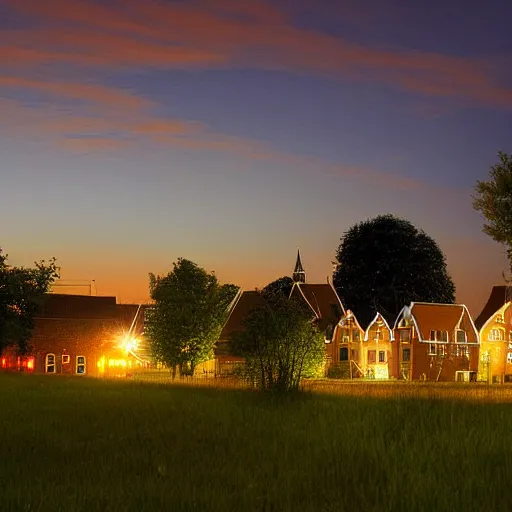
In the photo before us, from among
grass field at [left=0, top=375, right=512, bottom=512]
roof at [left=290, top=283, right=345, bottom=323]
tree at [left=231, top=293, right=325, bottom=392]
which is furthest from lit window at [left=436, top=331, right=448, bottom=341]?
grass field at [left=0, top=375, right=512, bottom=512]

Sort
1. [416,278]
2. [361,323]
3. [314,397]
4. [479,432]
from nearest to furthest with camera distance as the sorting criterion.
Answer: [479,432] < [314,397] < [361,323] < [416,278]

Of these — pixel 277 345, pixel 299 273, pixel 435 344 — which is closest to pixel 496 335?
pixel 435 344

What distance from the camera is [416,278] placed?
10094cm

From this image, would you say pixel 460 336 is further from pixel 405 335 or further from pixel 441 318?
pixel 405 335

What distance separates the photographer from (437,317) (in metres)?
80.9

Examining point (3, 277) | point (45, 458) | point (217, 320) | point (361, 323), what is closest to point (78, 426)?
point (45, 458)

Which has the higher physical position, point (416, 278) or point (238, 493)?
point (416, 278)

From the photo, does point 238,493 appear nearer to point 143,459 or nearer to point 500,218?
point 143,459

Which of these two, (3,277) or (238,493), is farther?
(3,277)

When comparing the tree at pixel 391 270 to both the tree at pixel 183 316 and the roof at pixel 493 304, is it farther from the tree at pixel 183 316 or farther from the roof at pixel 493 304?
the tree at pixel 183 316

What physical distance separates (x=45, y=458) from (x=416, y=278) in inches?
3574

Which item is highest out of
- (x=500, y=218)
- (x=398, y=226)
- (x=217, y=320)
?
(x=398, y=226)

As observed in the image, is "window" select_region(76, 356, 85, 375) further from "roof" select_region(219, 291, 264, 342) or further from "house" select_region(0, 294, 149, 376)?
"roof" select_region(219, 291, 264, 342)

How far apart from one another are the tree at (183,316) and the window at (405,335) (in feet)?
67.7
